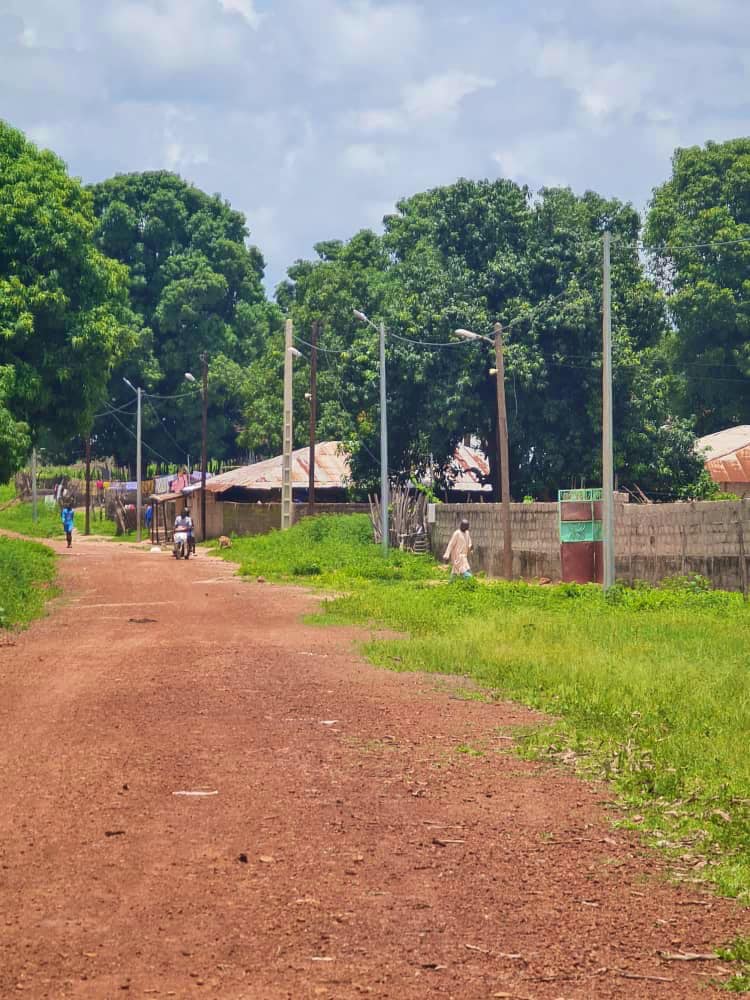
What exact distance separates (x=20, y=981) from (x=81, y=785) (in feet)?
11.1

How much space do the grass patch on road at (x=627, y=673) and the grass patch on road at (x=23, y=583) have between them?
5028 mm

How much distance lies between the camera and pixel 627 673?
519 inches

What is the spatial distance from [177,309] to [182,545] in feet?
101

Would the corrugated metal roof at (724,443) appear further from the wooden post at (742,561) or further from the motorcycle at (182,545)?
the wooden post at (742,561)

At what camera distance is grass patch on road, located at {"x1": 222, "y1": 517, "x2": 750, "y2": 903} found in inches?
311

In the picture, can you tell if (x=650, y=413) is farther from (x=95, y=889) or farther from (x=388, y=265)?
(x=95, y=889)

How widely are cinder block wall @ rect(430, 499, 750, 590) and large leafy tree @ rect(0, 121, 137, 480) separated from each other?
10934 millimetres

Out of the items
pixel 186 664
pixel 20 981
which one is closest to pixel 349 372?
pixel 186 664

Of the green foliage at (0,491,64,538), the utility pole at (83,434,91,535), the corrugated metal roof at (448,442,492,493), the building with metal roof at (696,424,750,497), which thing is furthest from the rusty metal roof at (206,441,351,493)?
the building with metal roof at (696,424,750,497)

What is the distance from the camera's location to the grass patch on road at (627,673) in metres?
7.89

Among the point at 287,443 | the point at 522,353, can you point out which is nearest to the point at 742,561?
the point at 522,353

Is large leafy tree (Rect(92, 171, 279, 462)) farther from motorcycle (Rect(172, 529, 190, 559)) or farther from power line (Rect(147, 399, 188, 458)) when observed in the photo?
motorcycle (Rect(172, 529, 190, 559))

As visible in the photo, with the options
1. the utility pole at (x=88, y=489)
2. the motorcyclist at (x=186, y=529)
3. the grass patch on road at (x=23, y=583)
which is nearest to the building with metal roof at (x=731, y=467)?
the motorcyclist at (x=186, y=529)

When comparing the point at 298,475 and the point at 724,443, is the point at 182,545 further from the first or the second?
the point at 724,443
